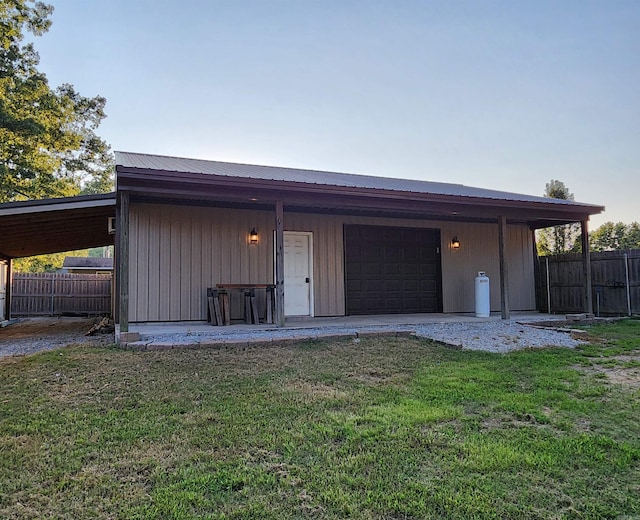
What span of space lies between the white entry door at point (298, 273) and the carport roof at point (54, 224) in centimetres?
337

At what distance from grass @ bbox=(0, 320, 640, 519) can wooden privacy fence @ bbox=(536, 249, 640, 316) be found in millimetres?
5573

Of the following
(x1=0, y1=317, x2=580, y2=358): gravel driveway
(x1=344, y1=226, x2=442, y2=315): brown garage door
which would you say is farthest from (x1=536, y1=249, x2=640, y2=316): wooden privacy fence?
(x1=0, y1=317, x2=580, y2=358): gravel driveway

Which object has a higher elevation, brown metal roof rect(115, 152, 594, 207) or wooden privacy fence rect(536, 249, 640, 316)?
brown metal roof rect(115, 152, 594, 207)

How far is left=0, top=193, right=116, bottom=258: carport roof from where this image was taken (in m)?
6.13

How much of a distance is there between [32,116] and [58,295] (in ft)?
22.5

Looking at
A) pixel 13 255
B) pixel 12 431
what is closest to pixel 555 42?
pixel 12 431

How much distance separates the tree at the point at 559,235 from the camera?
67.8 ft

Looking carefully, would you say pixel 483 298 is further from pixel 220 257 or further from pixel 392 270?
pixel 220 257

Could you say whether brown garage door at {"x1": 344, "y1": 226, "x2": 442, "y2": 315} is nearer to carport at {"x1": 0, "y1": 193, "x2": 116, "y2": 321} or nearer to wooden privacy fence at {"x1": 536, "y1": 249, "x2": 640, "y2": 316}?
wooden privacy fence at {"x1": 536, "y1": 249, "x2": 640, "y2": 316}

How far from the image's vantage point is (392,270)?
30.6 feet

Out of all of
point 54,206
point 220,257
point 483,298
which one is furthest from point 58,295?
point 483,298

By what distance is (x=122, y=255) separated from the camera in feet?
18.4

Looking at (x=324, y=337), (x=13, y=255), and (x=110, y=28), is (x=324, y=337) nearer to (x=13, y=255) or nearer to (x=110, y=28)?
(x=110, y=28)

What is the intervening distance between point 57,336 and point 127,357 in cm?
342
